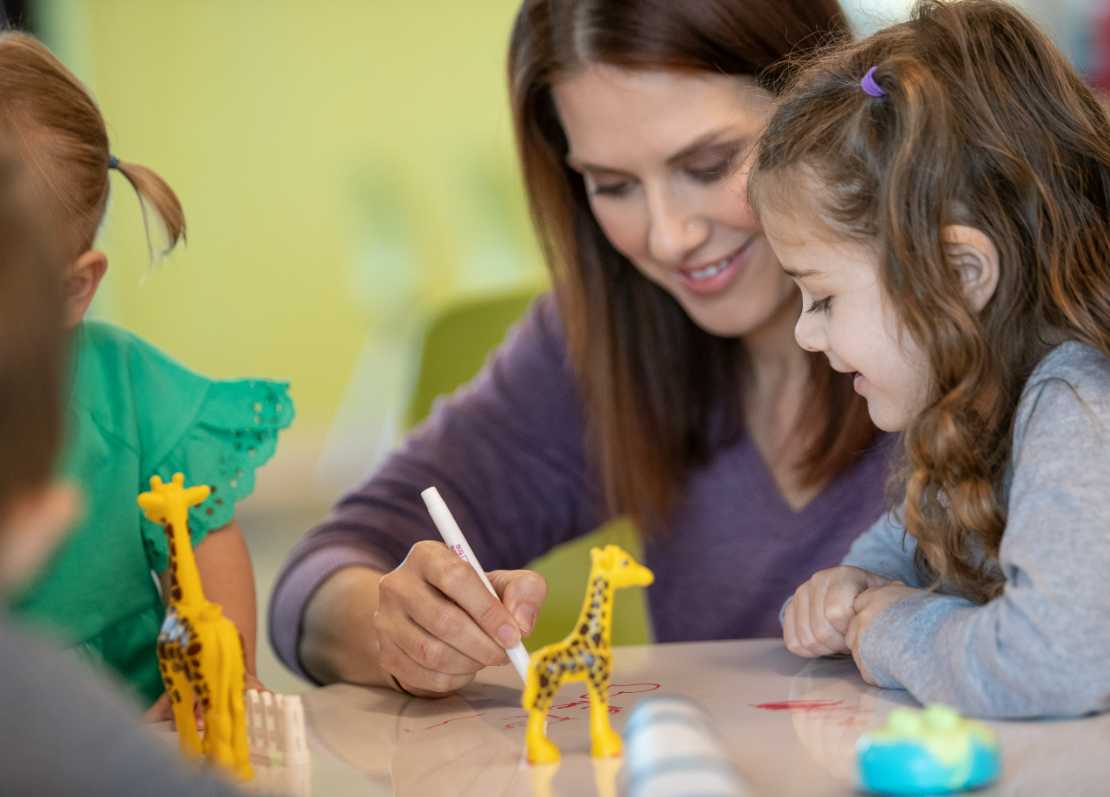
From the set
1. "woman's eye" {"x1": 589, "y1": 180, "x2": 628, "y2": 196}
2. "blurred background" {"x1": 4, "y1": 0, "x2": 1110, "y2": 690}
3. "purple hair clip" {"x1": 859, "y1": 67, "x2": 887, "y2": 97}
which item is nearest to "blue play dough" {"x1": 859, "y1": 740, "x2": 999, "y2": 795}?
"purple hair clip" {"x1": 859, "y1": 67, "x2": 887, "y2": 97}

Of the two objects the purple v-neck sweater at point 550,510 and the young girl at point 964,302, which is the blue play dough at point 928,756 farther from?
the purple v-neck sweater at point 550,510

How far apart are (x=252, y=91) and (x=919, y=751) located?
5015mm

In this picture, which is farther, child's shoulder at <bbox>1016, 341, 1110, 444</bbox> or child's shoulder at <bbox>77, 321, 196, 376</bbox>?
child's shoulder at <bbox>77, 321, 196, 376</bbox>

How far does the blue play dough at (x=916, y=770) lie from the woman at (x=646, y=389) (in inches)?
17.7

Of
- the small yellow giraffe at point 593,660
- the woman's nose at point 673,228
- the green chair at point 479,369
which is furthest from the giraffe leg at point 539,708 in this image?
the green chair at point 479,369

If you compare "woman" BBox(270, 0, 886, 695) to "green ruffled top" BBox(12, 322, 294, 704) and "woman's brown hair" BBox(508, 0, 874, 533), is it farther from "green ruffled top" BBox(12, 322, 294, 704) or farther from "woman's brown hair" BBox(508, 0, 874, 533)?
"green ruffled top" BBox(12, 322, 294, 704)

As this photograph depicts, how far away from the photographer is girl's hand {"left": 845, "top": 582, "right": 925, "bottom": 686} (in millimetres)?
911

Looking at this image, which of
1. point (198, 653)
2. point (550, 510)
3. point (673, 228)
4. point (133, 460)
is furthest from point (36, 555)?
point (550, 510)

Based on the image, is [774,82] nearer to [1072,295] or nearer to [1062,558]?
[1072,295]

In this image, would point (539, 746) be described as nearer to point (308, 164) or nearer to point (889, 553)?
point (889, 553)

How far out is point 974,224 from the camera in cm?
88

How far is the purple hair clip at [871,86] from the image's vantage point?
92 cm

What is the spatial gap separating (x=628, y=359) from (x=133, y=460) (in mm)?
505

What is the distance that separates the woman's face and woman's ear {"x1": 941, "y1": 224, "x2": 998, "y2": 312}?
31cm
